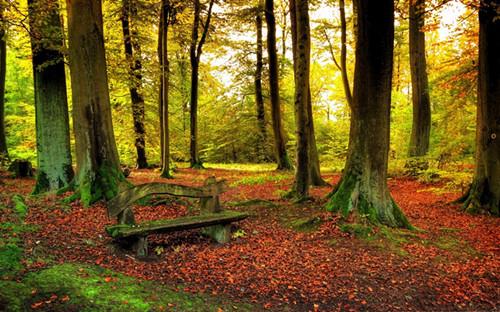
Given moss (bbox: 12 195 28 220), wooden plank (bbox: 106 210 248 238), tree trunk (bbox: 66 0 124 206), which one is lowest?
wooden plank (bbox: 106 210 248 238)

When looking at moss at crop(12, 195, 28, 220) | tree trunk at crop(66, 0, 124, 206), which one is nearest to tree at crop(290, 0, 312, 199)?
tree trunk at crop(66, 0, 124, 206)

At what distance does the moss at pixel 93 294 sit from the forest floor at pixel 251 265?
0.01 m

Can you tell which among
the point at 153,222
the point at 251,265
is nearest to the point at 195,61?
the point at 153,222

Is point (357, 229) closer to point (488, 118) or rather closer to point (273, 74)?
point (488, 118)

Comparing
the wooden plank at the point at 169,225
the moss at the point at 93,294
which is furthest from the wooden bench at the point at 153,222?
the moss at the point at 93,294

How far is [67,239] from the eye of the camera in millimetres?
5473

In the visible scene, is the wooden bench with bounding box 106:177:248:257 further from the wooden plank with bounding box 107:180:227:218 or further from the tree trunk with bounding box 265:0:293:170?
the tree trunk with bounding box 265:0:293:170

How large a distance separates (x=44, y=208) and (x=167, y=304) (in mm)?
4615

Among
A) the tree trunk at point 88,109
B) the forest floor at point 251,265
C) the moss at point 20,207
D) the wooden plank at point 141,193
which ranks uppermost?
the tree trunk at point 88,109

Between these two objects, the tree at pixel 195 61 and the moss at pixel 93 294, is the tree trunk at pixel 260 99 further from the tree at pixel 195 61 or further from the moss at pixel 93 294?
the moss at pixel 93 294

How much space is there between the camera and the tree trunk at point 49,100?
8.66 m

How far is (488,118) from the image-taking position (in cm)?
866

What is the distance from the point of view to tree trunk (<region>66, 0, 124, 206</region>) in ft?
25.0

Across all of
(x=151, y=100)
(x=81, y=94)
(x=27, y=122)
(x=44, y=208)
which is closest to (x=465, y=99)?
(x=81, y=94)
